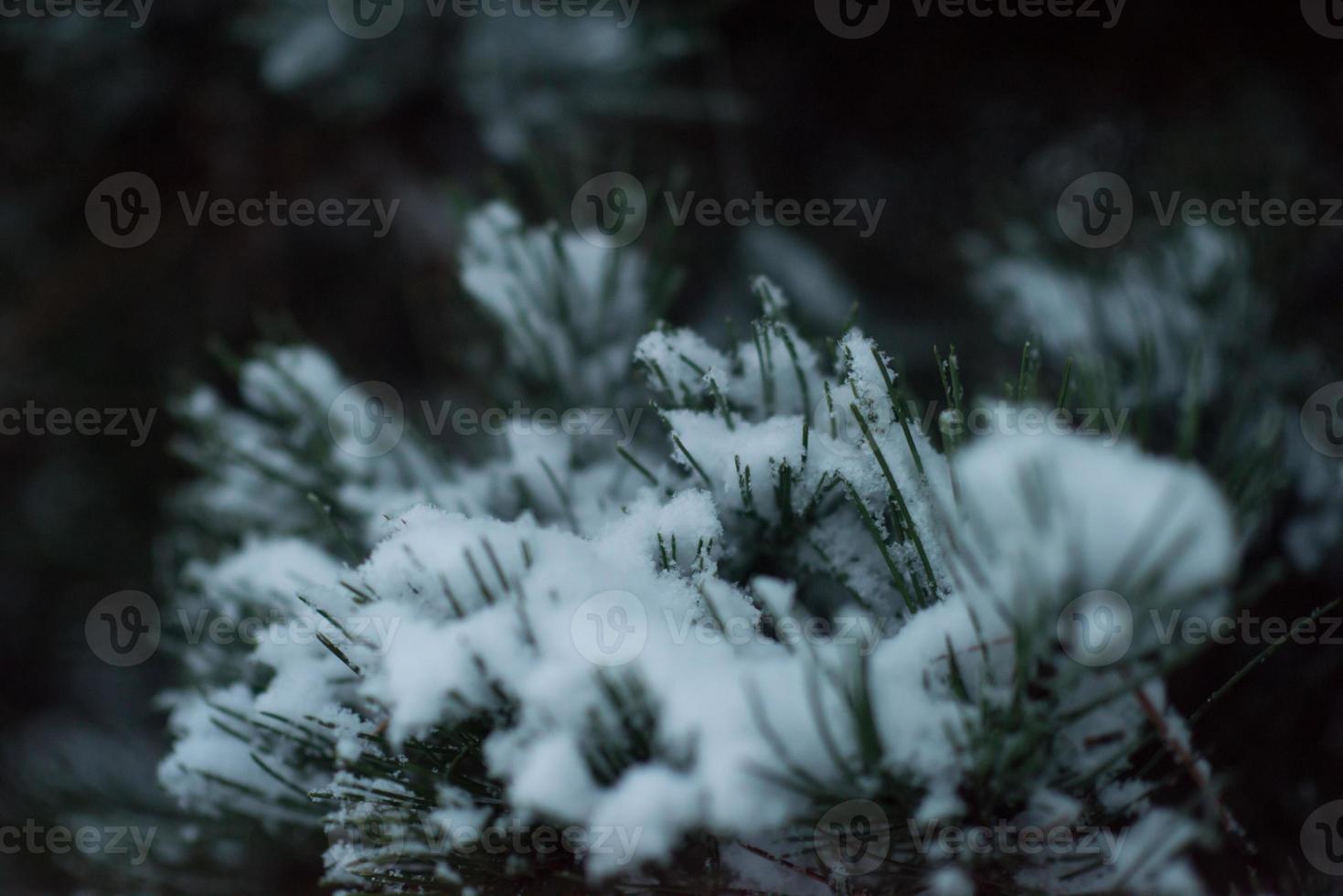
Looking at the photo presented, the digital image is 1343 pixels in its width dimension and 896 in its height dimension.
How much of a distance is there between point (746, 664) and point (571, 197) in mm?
582

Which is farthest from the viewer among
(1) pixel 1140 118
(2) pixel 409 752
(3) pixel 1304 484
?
(1) pixel 1140 118

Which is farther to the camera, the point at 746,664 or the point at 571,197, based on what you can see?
the point at 571,197

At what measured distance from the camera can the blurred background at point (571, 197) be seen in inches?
31.8

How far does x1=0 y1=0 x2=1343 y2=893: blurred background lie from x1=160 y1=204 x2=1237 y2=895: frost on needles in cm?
30

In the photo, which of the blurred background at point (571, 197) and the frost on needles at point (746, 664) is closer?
the frost on needles at point (746, 664)

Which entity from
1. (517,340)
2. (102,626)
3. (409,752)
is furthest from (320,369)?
(102,626)

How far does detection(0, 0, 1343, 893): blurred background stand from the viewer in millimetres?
807

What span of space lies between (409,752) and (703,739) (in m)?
0.19

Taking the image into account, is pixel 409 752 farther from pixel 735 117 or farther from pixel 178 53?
pixel 178 53

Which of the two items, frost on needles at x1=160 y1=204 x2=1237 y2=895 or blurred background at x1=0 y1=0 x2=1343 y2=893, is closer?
frost on needles at x1=160 y1=204 x2=1237 y2=895

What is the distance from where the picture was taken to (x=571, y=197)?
0.84 metres

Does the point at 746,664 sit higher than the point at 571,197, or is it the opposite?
the point at 571,197

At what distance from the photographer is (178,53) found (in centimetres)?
106

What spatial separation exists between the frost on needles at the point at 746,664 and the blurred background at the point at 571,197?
30cm
